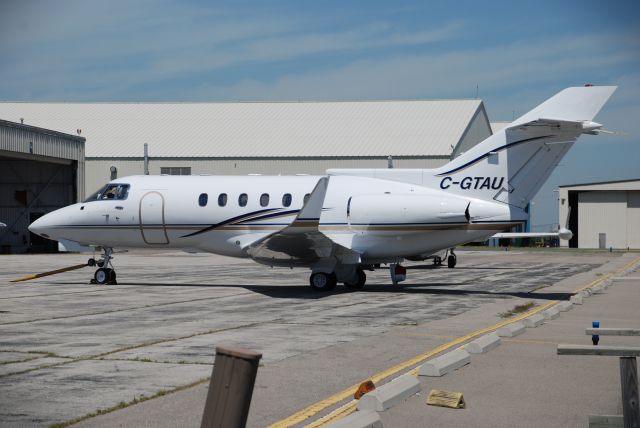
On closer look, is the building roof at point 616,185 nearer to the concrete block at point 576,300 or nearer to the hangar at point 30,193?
the hangar at point 30,193

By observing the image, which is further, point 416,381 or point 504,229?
point 504,229

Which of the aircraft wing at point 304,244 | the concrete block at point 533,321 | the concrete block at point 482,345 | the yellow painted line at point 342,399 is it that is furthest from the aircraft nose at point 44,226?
the concrete block at point 482,345

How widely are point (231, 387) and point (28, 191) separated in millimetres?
63068

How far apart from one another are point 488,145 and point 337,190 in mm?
4421

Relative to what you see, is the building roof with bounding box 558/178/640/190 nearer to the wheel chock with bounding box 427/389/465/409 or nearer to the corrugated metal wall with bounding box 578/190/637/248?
the corrugated metal wall with bounding box 578/190/637/248

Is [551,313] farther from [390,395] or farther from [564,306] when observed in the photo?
[390,395]

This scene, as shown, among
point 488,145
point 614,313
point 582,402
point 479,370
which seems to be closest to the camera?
point 582,402

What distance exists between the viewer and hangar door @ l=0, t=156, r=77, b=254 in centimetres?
6469

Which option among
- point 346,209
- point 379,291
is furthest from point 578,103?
point 379,291

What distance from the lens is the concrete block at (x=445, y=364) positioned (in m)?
10.8

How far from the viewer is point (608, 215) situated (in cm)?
8288

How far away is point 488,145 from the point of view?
25016 millimetres

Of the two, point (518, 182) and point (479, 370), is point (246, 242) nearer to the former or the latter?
point (518, 182)

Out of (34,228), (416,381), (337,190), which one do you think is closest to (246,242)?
(337,190)
